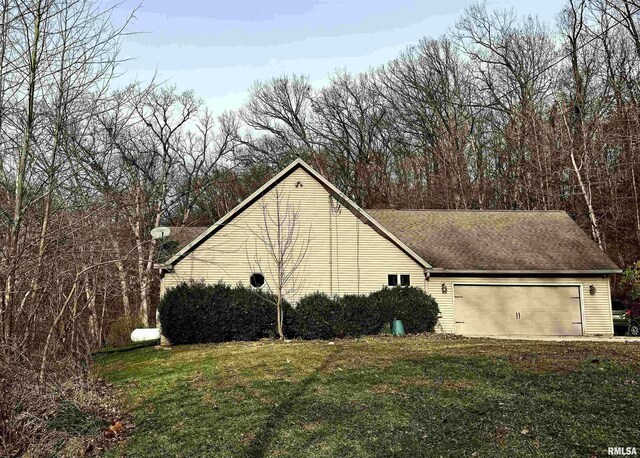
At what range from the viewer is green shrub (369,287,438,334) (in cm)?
1827

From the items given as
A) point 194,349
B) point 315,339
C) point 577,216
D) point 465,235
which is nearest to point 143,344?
point 194,349

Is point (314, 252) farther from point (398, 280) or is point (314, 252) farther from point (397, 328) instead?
point (397, 328)

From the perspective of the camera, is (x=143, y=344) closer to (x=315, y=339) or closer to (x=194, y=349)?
(x=194, y=349)

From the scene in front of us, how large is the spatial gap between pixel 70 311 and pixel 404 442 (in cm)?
496

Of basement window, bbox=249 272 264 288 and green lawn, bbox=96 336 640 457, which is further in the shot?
basement window, bbox=249 272 264 288

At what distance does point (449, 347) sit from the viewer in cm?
1350

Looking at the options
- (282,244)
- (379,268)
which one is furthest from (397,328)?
(282,244)

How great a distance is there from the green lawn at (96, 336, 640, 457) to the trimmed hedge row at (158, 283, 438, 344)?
4.80 meters

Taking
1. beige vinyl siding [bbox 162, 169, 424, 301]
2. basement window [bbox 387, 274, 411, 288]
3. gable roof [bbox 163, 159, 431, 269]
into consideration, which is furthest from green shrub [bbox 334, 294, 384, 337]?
gable roof [bbox 163, 159, 431, 269]

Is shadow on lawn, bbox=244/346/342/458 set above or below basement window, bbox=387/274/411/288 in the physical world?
below

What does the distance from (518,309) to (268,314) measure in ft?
30.5

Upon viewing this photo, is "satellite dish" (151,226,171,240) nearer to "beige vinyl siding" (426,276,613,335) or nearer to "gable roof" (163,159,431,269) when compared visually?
"gable roof" (163,159,431,269)

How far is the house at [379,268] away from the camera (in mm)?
19828

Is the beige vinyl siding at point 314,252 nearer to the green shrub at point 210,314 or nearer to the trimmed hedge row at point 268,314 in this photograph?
the trimmed hedge row at point 268,314
